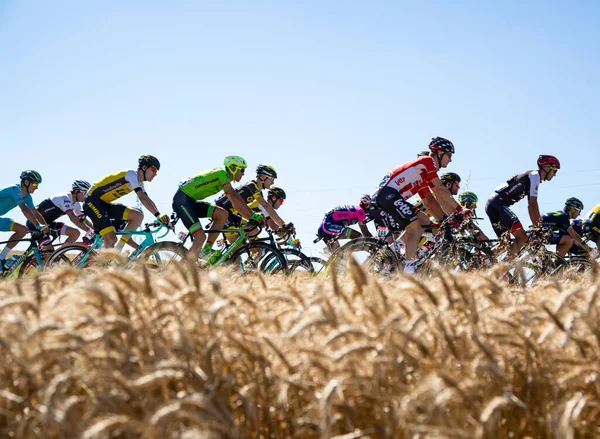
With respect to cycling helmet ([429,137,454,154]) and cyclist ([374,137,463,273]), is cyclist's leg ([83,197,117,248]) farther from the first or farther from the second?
cycling helmet ([429,137,454,154])

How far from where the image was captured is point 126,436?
2885 mm

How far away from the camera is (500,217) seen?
13320 millimetres

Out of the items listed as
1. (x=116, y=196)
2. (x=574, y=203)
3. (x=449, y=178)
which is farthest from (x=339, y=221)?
(x=574, y=203)

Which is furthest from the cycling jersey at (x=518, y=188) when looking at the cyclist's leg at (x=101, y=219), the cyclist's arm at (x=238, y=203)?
the cyclist's leg at (x=101, y=219)

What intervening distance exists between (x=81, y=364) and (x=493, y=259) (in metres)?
9.80

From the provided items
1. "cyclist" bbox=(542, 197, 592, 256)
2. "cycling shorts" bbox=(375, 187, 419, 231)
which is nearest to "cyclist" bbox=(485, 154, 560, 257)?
"cyclist" bbox=(542, 197, 592, 256)

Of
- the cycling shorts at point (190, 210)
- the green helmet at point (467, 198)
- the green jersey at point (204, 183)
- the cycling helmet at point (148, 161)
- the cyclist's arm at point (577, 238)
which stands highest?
the cycling helmet at point (148, 161)

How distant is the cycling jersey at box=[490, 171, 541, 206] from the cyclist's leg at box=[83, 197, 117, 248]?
25.1 feet

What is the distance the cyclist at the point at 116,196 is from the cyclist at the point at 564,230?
8.39 meters

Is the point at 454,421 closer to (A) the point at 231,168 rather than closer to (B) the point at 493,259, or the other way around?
(B) the point at 493,259

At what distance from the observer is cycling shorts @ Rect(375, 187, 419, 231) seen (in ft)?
38.3

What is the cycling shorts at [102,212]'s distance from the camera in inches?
503

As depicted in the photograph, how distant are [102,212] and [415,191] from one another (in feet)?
19.8

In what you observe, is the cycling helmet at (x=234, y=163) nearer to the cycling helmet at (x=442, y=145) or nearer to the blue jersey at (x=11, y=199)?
the cycling helmet at (x=442, y=145)
